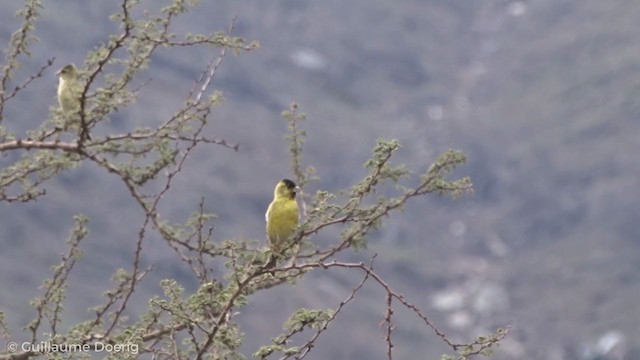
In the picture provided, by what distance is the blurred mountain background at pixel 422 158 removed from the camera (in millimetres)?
72438

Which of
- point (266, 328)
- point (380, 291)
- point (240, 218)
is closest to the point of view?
point (266, 328)

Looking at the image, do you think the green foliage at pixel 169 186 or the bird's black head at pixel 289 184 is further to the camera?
the bird's black head at pixel 289 184

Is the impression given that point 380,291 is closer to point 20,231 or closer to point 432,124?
point 20,231

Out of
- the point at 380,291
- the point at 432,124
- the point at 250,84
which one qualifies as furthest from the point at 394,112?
the point at 380,291

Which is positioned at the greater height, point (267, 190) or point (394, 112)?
point (394, 112)

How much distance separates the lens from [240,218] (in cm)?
8394

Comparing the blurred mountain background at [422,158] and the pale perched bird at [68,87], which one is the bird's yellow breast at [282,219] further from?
the blurred mountain background at [422,158]

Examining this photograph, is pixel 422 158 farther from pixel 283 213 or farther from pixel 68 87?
pixel 68 87

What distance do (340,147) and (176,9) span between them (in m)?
88.2

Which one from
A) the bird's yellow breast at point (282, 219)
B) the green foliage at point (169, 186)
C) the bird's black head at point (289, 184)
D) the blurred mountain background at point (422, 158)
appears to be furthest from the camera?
the blurred mountain background at point (422, 158)

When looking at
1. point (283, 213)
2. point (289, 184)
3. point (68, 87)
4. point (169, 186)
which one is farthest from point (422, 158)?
point (169, 186)

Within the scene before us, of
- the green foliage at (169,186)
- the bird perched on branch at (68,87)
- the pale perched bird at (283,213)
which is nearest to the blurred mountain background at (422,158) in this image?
the bird perched on branch at (68,87)

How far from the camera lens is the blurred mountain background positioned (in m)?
72.4

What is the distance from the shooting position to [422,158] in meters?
94.6
